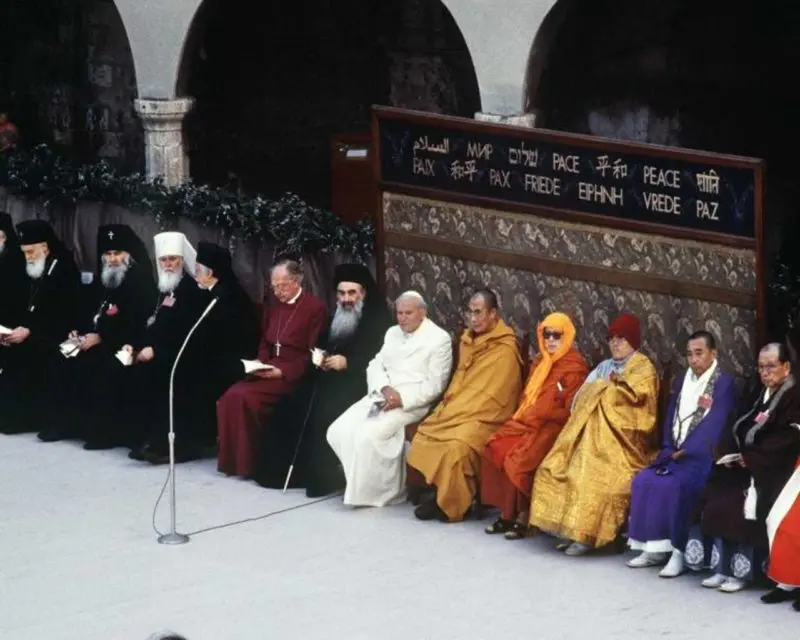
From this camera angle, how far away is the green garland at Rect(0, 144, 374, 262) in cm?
1356

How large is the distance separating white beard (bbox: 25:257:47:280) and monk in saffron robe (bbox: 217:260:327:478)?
1.95 meters

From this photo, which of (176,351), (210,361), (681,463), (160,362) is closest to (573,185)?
(681,463)

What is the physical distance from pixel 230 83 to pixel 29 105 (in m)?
2.45

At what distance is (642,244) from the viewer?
36.8ft

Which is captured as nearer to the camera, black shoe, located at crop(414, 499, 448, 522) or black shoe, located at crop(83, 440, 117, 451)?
black shoe, located at crop(414, 499, 448, 522)

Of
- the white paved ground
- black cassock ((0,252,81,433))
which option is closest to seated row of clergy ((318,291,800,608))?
the white paved ground

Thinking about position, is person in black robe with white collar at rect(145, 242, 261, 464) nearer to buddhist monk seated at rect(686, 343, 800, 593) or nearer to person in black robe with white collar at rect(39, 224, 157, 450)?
person in black robe with white collar at rect(39, 224, 157, 450)

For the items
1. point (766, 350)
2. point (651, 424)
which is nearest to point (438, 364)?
point (651, 424)

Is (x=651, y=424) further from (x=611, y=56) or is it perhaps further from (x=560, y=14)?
(x=611, y=56)

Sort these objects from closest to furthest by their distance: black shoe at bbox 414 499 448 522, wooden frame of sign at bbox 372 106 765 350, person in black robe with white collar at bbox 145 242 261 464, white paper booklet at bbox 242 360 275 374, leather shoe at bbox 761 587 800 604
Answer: leather shoe at bbox 761 587 800 604 → wooden frame of sign at bbox 372 106 765 350 → black shoe at bbox 414 499 448 522 → white paper booklet at bbox 242 360 275 374 → person in black robe with white collar at bbox 145 242 261 464

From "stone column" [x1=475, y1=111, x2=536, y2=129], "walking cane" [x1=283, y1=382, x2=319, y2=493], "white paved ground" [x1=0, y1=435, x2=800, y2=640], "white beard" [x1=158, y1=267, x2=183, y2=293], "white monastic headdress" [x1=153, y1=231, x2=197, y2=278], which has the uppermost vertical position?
"stone column" [x1=475, y1=111, x2=536, y2=129]

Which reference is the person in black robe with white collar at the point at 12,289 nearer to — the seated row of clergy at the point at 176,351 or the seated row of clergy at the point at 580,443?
the seated row of clergy at the point at 176,351

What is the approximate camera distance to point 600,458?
10.6 meters

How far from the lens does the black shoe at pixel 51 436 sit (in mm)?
13367
